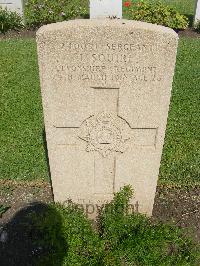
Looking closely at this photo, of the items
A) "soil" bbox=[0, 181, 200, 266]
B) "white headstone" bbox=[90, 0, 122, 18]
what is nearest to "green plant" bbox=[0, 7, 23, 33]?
"white headstone" bbox=[90, 0, 122, 18]

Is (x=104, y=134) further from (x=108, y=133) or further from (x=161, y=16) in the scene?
(x=161, y=16)

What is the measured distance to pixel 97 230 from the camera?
4.10m

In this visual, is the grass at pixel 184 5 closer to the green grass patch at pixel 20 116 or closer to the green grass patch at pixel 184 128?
the green grass patch at pixel 184 128

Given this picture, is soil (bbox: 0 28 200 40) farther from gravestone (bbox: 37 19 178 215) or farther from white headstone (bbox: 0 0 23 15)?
gravestone (bbox: 37 19 178 215)

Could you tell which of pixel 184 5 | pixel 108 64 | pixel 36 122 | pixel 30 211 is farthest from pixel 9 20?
pixel 108 64

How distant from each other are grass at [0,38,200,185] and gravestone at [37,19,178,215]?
1084mm

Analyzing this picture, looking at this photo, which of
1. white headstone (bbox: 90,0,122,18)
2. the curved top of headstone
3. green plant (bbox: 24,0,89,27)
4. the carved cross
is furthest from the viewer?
green plant (bbox: 24,0,89,27)

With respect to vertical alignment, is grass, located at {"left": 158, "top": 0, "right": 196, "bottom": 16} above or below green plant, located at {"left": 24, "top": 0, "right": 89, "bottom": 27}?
below

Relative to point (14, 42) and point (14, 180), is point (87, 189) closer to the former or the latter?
point (14, 180)

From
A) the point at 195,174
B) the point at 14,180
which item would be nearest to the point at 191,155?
the point at 195,174

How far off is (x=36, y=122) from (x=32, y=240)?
2.64m

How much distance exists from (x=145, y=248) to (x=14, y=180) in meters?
2.01

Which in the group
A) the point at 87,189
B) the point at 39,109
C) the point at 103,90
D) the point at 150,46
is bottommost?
the point at 39,109

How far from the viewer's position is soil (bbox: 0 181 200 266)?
12.5 ft
